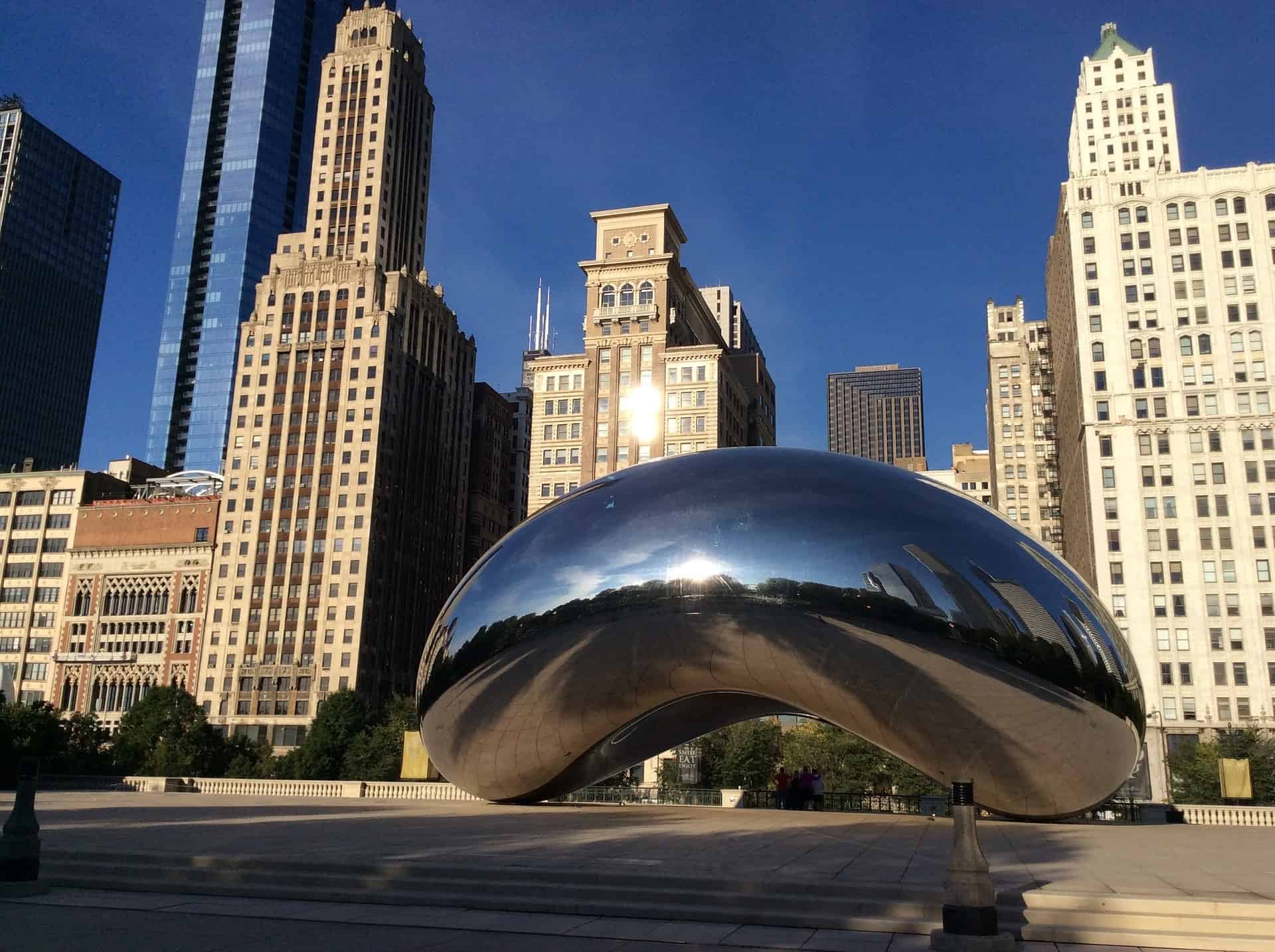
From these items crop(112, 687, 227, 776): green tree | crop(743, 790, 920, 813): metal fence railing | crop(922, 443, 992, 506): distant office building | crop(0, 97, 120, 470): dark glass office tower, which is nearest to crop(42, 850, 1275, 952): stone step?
crop(743, 790, 920, 813): metal fence railing

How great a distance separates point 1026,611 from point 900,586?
1.59 meters

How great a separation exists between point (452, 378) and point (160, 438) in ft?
223

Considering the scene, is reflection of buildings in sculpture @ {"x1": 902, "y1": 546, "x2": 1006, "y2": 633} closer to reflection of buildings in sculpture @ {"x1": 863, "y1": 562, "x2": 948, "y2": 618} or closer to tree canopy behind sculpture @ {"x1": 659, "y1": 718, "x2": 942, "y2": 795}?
reflection of buildings in sculpture @ {"x1": 863, "y1": 562, "x2": 948, "y2": 618}

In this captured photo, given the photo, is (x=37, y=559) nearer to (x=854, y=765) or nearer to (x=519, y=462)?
(x=519, y=462)

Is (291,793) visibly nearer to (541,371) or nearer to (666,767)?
(666,767)

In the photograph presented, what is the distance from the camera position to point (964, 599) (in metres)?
12.8

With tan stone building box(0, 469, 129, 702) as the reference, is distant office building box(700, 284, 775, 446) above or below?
above

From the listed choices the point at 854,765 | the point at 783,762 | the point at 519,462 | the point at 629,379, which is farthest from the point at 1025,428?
the point at 854,765

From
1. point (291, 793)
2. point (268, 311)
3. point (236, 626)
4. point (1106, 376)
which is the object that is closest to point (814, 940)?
point (291, 793)

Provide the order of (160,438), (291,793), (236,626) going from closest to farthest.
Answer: (291,793) < (236,626) < (160,438)

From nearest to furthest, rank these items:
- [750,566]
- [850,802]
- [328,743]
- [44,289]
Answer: [750,566]
[850,802]
[328,743]
[44,289]

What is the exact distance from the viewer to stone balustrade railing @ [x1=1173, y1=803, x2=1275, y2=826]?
81.8 ft

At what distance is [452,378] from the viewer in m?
129

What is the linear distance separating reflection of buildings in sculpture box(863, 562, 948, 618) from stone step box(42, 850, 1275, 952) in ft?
12.5
